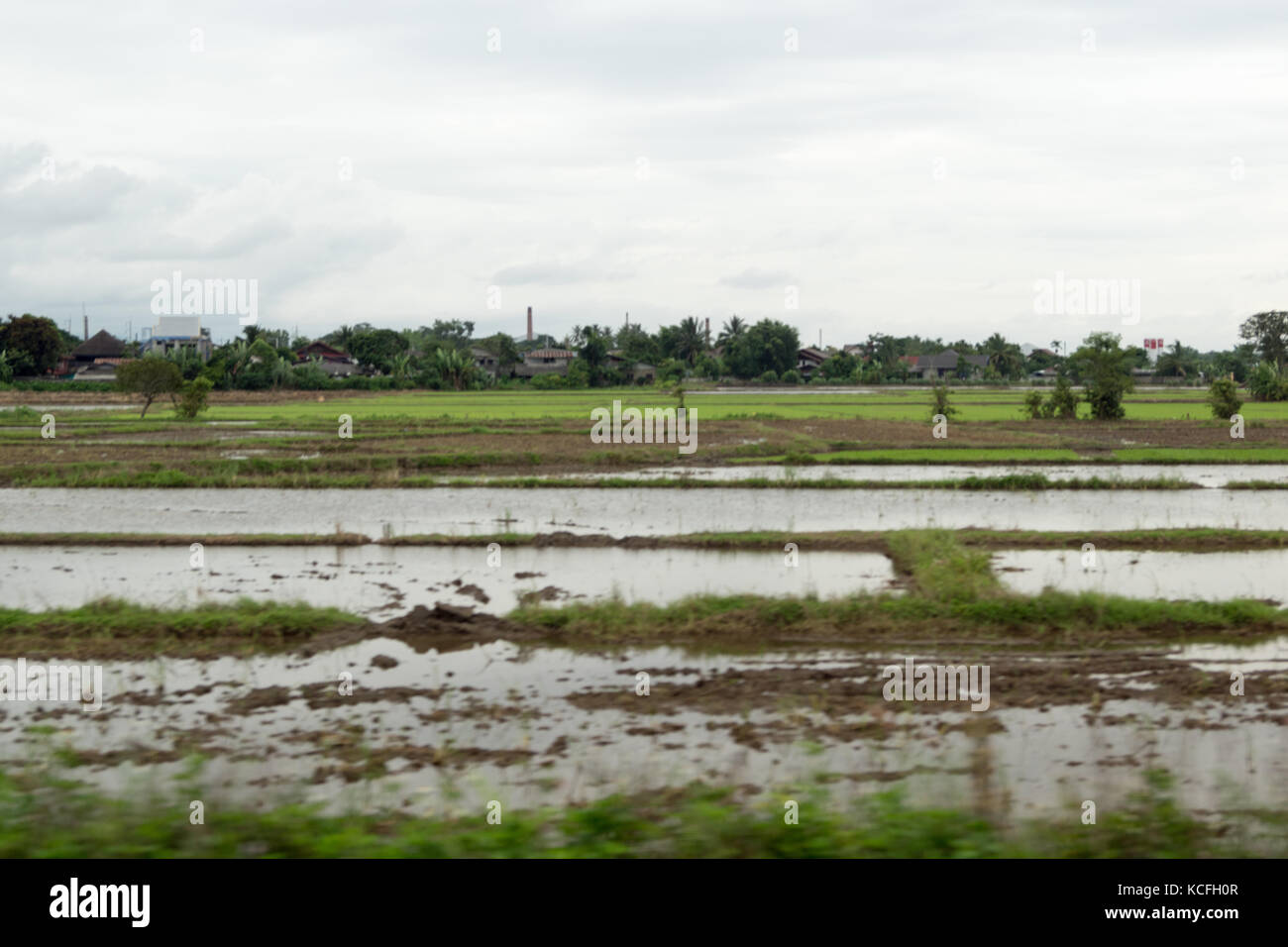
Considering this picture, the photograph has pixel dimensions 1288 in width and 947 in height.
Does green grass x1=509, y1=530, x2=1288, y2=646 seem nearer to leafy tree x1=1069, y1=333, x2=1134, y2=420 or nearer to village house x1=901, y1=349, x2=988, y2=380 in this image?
leafy tree x1=1069, y1=333, x2=1134, y2=420

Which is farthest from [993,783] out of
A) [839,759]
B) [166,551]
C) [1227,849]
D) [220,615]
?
[166,551]

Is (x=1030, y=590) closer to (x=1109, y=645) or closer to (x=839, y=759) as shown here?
(x=1109, y=645)

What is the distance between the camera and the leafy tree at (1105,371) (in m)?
33.5

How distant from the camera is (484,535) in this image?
1330 cm

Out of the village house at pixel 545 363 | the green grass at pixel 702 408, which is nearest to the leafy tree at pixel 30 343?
the green grass at pixel 702 408

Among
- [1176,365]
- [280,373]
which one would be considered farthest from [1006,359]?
[280,373]

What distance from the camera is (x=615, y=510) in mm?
15969

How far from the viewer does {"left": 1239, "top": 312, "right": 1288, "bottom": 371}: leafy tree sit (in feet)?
228

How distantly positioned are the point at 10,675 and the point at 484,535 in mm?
6359

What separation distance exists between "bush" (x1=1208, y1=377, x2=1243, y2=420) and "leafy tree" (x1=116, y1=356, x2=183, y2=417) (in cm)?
3456

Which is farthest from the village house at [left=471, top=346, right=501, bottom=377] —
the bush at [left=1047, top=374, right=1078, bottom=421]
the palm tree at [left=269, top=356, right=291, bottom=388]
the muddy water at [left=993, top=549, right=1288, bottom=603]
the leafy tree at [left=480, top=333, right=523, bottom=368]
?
the muddy water at [left=993, top=549, right=1288, bottom=603]

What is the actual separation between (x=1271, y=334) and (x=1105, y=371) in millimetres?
46640

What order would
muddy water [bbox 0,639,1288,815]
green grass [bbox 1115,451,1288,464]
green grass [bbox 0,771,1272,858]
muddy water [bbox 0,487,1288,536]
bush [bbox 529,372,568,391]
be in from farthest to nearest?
bush [bbox 529,372,568,391]
green grass [bbox 1115,451,1288,464]
muddy water [bbox 0,487,1288,536]
muddy water [bbox 0,639,1288,815]
green grass [bbox 0,771,1272,858]

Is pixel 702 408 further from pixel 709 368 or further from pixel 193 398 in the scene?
pixel 709 368
